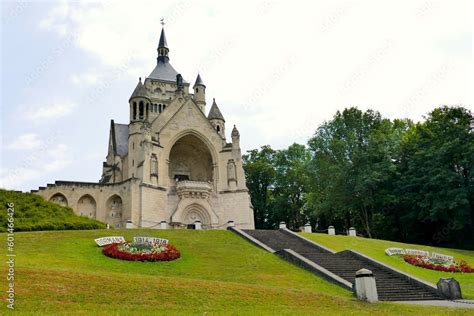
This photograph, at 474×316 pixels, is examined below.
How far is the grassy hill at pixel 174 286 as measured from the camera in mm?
12805

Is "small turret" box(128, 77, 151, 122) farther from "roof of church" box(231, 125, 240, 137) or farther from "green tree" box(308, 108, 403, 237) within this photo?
"green tree" box(308, 108, 403, 237)

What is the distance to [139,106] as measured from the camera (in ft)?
163

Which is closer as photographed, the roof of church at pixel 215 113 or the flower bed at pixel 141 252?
the flower bed at pixel 141 252

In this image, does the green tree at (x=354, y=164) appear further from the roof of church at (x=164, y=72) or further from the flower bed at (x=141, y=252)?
the roof of church at (x=164, y=72)

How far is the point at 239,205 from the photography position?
154ft

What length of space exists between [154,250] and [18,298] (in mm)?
10145

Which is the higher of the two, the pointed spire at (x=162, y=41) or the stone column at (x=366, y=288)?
the pointed spire at (x=162, y=41)

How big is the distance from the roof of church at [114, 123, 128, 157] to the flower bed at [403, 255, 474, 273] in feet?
117

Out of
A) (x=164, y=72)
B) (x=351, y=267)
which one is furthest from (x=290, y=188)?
(x=351, y=267)

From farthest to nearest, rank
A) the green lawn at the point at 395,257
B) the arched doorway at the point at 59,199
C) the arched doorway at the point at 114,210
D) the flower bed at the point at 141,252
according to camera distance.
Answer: the arched doorway at the point at 114,210 < the arched doorway at the point at 59,199 < the green lawn at the point at 395,257 < the flower bed at the point at 141,252

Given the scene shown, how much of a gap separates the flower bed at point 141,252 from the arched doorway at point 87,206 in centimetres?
2194

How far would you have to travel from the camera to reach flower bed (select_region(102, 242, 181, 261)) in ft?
70.2

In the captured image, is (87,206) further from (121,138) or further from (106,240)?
(106,240)

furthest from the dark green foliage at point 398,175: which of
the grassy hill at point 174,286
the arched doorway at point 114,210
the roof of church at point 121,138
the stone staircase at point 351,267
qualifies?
the roof of church at point 121,138
